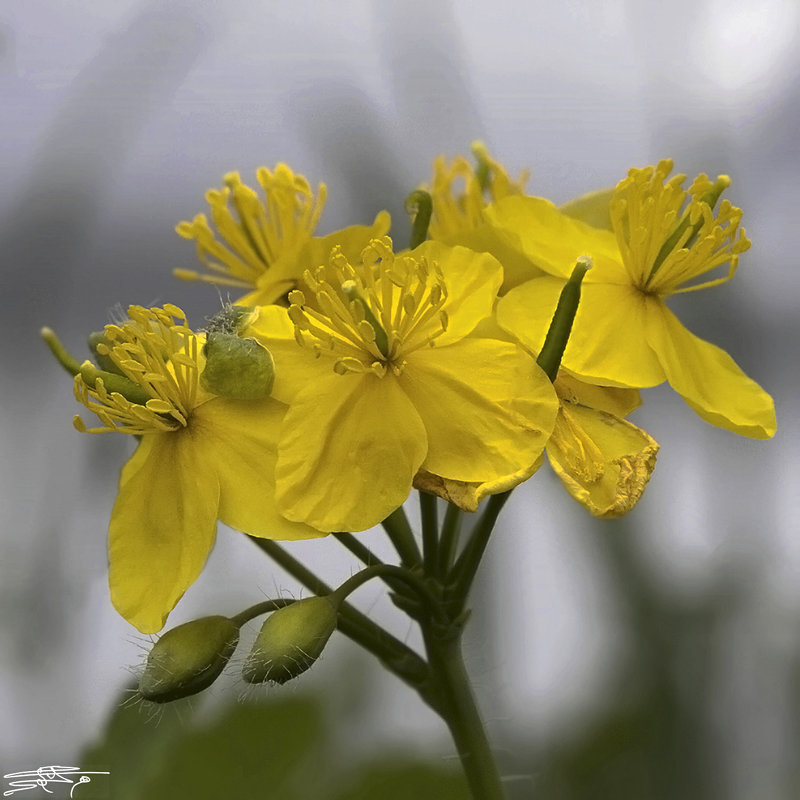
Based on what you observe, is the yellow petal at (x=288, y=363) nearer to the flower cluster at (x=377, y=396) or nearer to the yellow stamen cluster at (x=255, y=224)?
the flower cluster at (x=377, y=396)

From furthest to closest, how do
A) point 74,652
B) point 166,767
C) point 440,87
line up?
point 440,87
point 74,652
point 166,767

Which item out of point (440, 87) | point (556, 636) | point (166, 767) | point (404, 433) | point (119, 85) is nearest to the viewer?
point (404, 433)

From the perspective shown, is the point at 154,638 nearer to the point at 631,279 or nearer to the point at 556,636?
the point at 631,279

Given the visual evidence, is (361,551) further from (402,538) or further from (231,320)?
(231,320)

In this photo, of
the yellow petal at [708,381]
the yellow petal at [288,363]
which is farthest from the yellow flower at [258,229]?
the yellow petal at [708,381]

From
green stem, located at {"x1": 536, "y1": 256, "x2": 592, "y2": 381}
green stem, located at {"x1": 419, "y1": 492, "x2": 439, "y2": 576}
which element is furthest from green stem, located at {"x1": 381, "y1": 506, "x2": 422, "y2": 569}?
green stem, located at {"x1": 536, "y1": 256, "x2": 592, "y2": 381}

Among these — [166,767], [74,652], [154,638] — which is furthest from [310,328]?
[74,652]
